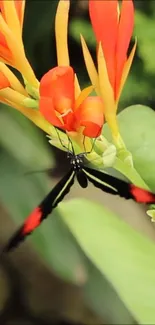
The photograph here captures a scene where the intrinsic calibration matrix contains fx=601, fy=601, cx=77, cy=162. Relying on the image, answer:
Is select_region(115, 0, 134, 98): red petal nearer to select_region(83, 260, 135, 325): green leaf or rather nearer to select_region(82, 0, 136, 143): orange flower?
select_region(82, 0, 136, 143): orange flower

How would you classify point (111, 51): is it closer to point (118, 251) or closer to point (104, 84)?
point (104, 84)

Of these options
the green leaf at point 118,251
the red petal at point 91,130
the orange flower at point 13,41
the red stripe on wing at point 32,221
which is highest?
the orange flower at point 13,41

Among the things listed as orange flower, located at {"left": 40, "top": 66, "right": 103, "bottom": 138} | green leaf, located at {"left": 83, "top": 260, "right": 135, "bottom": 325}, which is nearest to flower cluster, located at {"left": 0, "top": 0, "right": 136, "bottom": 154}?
orange flower, located at {"left": 40, "top": 66, "right": 103, "bottom": 138}

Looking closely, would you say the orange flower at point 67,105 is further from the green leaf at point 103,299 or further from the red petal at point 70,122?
the green leaf at point 103,299

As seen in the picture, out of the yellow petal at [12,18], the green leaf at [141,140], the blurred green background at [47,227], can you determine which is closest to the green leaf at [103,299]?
the blurred green background at [47,227]

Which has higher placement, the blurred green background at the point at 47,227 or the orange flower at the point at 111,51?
the orange flower at the point at 111,51

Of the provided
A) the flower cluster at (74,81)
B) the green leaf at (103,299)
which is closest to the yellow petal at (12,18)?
the flower cluster at (74,81)
